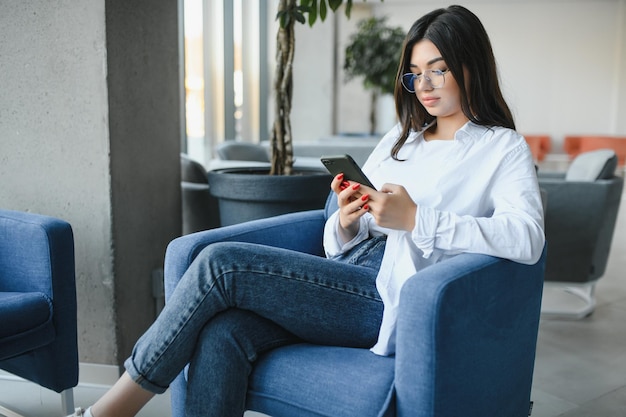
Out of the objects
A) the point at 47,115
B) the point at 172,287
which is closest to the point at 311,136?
the point at 47,115

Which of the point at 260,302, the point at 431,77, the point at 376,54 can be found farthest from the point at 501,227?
the point at 376,54

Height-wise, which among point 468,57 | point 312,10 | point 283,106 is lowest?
point 283,106

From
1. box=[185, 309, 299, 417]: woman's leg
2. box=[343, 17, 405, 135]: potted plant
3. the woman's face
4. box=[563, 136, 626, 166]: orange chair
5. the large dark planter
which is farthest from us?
box=[563, 136, 626, 166]: orange chair

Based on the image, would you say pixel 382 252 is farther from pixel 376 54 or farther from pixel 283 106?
pixel 376 54

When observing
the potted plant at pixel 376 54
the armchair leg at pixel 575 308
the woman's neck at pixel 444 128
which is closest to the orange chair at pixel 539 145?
the potted plant at pixel 376 54

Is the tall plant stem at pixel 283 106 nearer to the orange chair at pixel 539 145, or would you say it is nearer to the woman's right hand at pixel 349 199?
the woman's right hand at pixel 349 199

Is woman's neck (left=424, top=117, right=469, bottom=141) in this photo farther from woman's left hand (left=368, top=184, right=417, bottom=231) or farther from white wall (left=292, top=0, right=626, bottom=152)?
white wall (left=292, top=0, right=626, bottom=152)

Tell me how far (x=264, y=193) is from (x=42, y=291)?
100 cm

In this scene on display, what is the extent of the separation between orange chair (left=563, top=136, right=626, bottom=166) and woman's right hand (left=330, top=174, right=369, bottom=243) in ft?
31.4

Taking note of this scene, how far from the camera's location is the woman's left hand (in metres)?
1.47

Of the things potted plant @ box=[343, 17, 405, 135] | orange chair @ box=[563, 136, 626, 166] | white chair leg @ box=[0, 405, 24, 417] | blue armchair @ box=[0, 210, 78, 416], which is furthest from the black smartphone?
orange chair @ box=[563, 136, 626, 166]

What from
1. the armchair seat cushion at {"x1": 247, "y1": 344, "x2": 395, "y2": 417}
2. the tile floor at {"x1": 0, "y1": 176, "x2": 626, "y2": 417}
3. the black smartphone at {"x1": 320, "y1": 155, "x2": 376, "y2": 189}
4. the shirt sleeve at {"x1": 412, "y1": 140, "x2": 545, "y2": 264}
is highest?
the black smartphone at {"x1": 320, "y1": 155, "x2": 376, "y2": 189}

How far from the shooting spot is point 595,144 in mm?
10805

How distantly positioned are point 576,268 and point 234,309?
246cm
